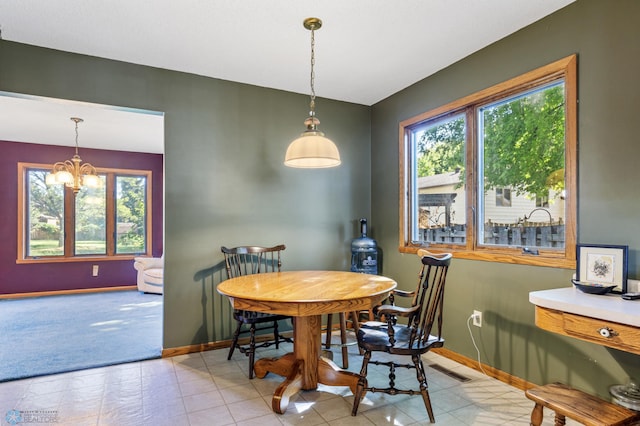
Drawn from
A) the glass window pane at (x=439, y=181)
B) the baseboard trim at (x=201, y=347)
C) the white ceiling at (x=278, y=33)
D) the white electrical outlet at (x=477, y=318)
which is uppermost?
the white ceiling at (x=278, y=33)

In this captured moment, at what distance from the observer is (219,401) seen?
230 centimetres

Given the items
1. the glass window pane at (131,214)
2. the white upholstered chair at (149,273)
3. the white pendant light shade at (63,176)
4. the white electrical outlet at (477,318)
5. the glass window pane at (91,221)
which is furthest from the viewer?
the glass window pane at (131,214)

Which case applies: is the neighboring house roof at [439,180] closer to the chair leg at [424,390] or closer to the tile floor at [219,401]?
the tile floor at [219,401]

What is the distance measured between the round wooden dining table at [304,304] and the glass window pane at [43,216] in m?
4.95

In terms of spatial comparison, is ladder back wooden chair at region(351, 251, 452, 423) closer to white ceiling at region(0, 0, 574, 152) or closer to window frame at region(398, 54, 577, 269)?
window frame at region(398, 54, 577, 269)

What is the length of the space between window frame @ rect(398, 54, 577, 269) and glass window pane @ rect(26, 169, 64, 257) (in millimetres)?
5572

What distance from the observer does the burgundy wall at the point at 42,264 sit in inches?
219

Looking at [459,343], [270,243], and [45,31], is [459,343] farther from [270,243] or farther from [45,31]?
[45,31]

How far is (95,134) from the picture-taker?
17.1 ft

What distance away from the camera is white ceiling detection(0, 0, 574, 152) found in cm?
228

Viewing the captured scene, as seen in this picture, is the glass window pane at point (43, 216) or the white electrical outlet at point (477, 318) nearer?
the white electrical outlet at point (477, 318)

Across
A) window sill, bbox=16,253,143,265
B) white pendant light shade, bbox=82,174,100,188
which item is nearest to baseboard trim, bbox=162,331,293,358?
white pendant light shade, bbox=82,174,100,188

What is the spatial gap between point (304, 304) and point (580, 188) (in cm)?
179

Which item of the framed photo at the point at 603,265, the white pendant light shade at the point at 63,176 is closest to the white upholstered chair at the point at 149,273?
the white pendant light shade at the point at 63,176
